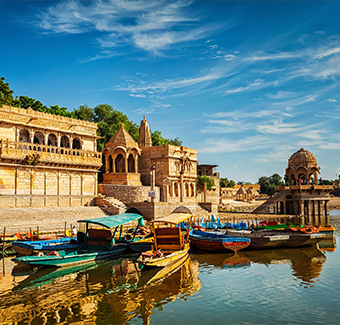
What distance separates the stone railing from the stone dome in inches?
1346

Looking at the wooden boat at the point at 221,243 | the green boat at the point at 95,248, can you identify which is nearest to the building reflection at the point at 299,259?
A: the wooden boat at the point at 221,243

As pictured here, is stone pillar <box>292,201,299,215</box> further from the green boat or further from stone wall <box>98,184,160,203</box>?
the green boat

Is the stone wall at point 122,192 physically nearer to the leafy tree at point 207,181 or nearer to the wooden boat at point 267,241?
the wooden boat at point 267,241

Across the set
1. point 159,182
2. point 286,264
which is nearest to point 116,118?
point 159,182

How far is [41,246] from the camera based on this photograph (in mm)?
20766

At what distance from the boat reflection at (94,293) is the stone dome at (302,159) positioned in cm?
4431

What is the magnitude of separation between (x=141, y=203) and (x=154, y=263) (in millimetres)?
22779

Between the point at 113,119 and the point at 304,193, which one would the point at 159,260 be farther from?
the point at 113,119

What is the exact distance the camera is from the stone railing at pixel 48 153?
1300 inches

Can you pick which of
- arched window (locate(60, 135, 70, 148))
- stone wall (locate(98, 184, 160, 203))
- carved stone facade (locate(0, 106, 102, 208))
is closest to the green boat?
carved stone facade (locate(0, 106, 102, 208))

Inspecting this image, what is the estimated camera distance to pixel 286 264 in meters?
20.3

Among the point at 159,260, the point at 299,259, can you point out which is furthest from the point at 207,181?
the point at 159,260

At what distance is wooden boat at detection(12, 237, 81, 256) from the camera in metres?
20.3

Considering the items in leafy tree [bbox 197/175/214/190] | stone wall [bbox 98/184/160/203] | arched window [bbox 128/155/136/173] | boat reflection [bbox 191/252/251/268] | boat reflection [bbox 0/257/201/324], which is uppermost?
arched window [bbox 128/155/136/173]
